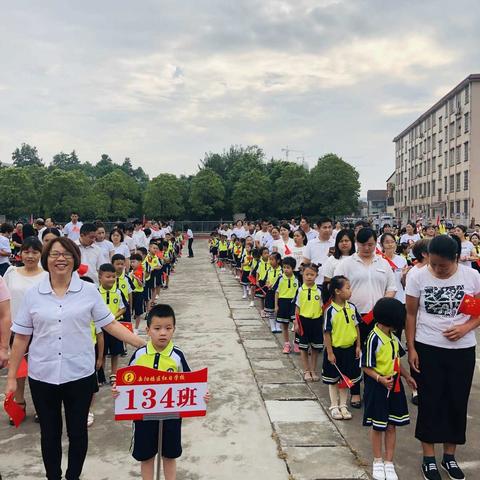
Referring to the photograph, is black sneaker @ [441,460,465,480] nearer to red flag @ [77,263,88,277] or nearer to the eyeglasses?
the eyeglasses

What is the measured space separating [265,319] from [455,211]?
1518 inches

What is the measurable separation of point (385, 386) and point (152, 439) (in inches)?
66.7

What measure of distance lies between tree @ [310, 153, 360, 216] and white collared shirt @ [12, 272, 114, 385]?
106 ft

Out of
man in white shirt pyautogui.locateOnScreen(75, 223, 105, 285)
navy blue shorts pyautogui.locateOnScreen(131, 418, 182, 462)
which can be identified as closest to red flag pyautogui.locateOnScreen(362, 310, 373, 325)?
navy blue shorts pyautogui.locateOnScreen(131, 418, 182, 462)

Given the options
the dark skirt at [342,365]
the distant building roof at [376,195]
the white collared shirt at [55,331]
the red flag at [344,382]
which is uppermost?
the distant building roof at [376,195]

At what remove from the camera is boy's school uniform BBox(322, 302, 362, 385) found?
452cm

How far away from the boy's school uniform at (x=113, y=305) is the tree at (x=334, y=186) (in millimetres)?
30007

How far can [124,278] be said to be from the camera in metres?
A: 6.32

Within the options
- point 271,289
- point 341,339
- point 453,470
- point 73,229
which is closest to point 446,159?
point 73,229

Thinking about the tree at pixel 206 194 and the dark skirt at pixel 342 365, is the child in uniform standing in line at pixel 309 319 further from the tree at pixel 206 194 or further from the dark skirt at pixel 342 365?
the tree at pixel 206 194

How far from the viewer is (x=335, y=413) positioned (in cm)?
445

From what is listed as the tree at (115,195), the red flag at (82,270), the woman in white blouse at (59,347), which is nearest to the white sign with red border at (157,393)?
the woman in white blouse at (59,347)

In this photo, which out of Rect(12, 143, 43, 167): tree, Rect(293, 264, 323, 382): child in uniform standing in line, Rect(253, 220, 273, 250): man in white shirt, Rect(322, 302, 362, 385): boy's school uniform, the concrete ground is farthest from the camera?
Rect(12, 143, 43, 167): tree

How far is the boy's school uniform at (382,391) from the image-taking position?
3.46m
